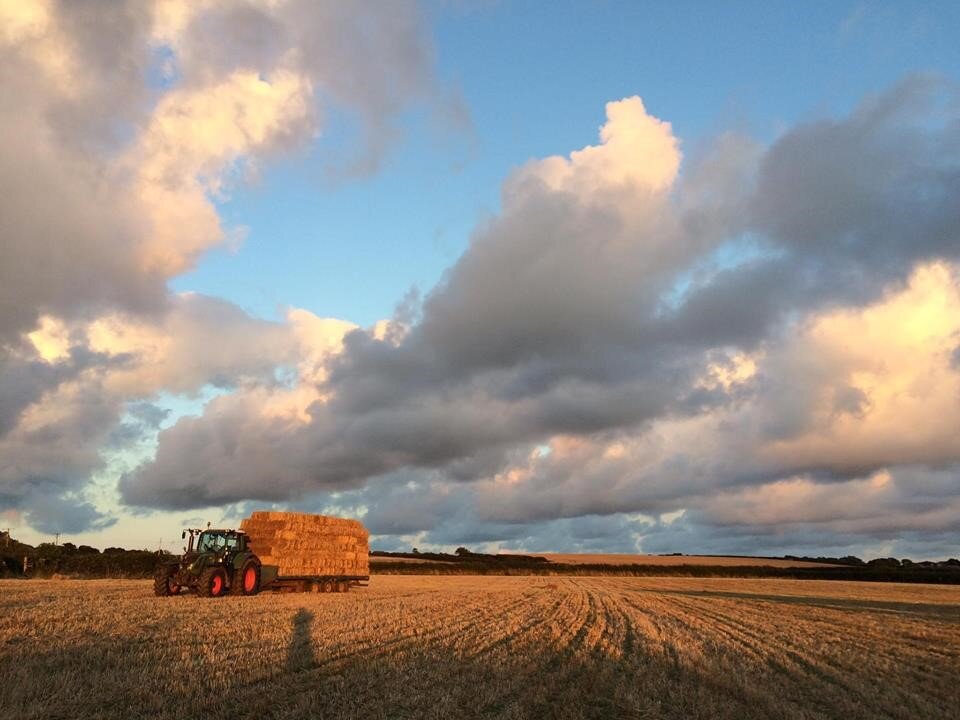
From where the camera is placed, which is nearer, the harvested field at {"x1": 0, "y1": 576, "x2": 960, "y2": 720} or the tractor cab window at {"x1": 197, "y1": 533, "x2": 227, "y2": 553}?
the harvested field at {"x1": 0, "y1": 576, "x2": 960, "y2": 720}

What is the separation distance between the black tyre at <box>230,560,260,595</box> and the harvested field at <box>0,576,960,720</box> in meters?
5.29

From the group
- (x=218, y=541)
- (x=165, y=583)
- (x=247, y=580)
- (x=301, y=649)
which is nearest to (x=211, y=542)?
(x=218, y=541)

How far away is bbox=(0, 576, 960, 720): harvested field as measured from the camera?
8336 millimetres

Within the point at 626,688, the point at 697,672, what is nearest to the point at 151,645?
the point at 626,688

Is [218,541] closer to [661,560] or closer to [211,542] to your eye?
[211,542]

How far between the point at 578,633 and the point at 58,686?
10295 mm

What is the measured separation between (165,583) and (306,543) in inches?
257

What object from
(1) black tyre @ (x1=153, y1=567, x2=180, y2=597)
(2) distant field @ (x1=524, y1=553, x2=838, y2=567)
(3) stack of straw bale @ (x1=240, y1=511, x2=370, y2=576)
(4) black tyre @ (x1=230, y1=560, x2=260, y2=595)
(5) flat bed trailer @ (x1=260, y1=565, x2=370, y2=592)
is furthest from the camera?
(2) distant field @ (x1=524, y1=553, x2=838, y2=567)

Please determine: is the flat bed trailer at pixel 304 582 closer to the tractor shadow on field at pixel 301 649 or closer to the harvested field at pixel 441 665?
the harvested field at pixel 441 665

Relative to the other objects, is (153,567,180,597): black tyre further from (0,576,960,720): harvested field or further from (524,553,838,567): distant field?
(524,553,838,567): distant field

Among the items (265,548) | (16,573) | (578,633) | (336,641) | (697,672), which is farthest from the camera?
(16,573)

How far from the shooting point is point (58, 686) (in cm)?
857

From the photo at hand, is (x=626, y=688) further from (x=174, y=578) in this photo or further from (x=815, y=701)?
(x=174, y=578)

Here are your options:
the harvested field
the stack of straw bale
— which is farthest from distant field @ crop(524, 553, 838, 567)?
the harvested field
